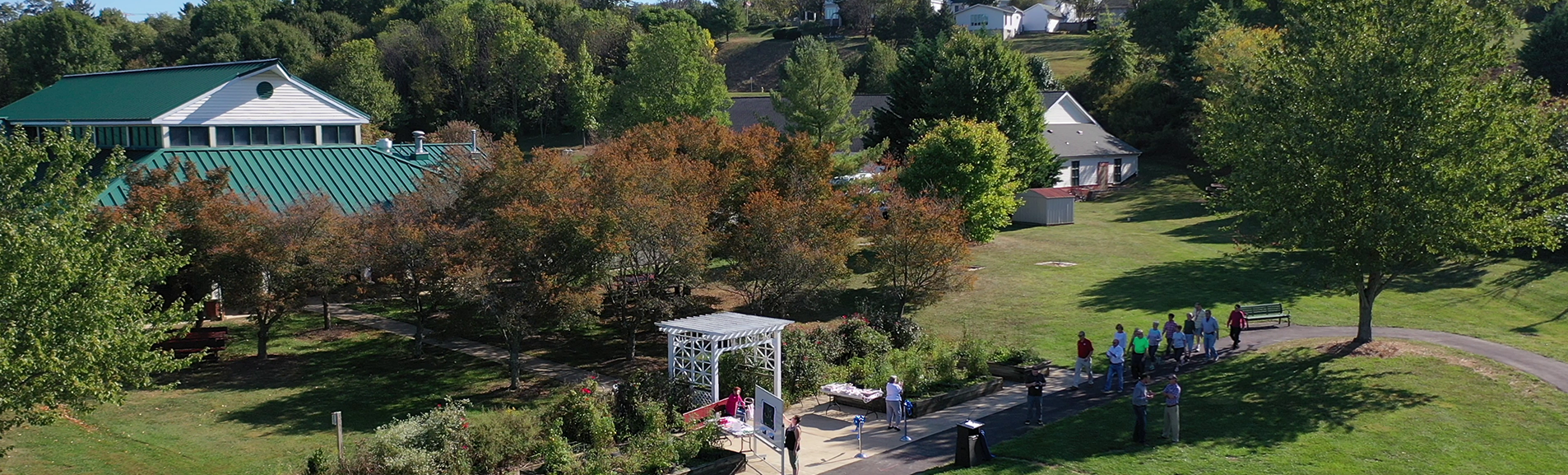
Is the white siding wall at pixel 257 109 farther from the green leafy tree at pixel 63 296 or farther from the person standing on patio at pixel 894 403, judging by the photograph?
the person standing on patio at pixel 894 403

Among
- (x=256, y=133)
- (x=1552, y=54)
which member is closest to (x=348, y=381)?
(x=256, y=133)

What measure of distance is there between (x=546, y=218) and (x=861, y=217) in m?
10.5

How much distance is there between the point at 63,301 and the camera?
1478 cm

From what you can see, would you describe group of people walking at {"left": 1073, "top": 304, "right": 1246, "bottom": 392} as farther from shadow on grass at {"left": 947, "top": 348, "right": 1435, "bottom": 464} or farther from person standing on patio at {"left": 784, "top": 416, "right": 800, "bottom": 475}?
person standing on patio at {"left": 784, "top": 416, "right": 800, "bottom": 475}

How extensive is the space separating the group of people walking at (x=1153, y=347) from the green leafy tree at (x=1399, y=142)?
2529 millimetres

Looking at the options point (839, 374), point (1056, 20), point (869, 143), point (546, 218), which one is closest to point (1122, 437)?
point (839, 374)

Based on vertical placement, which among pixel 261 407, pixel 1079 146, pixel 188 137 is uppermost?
pixel 188 137

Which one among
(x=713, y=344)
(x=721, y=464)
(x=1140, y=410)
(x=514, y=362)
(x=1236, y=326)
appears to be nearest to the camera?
(x=721, y=464)

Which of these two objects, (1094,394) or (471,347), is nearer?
(1094,394)

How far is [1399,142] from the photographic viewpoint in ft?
74.7

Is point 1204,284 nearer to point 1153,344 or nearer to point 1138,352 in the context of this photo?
point 1153,344

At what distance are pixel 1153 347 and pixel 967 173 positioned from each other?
17.0 metres

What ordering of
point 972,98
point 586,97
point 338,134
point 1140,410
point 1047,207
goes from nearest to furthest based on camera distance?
point 1140,410 < point 338,134 < point 972,98 < point 1047,207 < point 586,97

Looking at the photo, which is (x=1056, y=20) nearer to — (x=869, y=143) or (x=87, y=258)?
(x=869, y=143)
